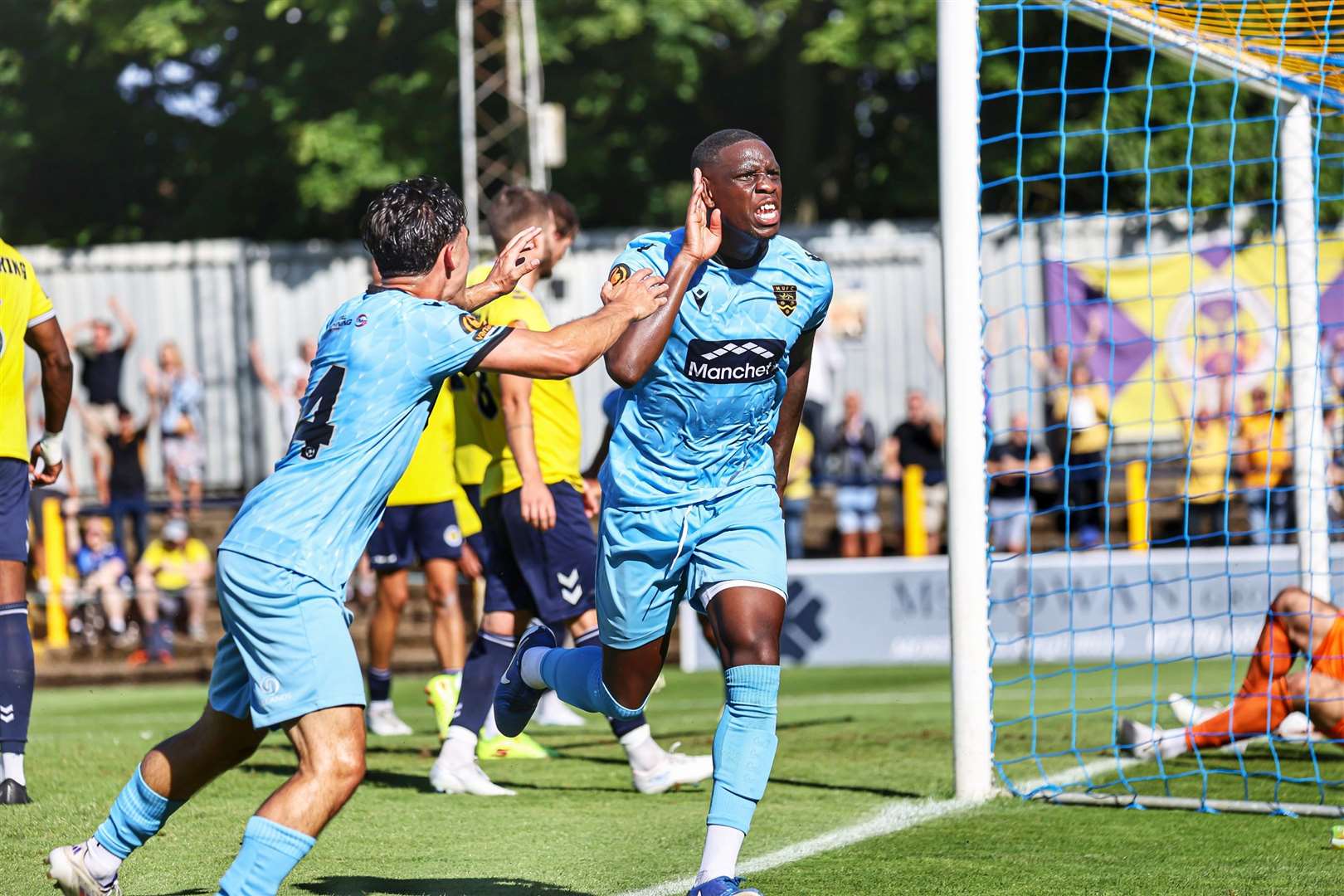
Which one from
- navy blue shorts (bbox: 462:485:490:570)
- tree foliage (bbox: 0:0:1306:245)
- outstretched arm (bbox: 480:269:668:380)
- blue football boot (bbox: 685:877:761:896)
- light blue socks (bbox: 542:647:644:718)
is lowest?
blue football boot (bbox: 685:877:761:896)

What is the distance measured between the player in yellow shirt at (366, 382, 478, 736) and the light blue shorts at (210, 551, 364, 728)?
14.5ft

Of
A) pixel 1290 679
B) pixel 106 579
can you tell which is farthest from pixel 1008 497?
pixel 1290 679

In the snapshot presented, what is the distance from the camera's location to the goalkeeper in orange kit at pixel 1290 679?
6.91 m

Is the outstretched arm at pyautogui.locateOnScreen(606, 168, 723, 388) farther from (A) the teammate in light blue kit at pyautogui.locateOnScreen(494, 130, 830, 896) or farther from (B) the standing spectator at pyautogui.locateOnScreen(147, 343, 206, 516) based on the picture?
(B) the standing spectator at pyautogui.locateOnScreen(147, 343, 206, 516)

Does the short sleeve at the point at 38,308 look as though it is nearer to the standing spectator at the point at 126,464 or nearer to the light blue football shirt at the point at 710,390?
the light blue football shirt at the point at 710,390

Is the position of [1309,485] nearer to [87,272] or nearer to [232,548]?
Answer: [232,548]

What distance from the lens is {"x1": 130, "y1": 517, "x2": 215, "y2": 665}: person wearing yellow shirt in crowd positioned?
1502cm

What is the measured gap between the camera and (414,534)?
8.79 meters

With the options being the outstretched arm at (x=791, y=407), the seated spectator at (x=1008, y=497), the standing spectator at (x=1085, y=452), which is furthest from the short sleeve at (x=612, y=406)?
the standing spectator at (x=1085, y=452)

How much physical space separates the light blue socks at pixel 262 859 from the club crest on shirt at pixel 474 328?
1.27 metres

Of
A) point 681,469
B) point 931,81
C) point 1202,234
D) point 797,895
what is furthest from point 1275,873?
point 931,81

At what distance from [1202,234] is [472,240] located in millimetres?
9024

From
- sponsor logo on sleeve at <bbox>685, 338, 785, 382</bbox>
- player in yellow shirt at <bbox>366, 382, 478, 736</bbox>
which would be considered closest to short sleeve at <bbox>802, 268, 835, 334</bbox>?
sponsor logo on sleeve at <bbox>685, 338, 785, 382</bbox>

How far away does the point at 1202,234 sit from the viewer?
69.2ft
